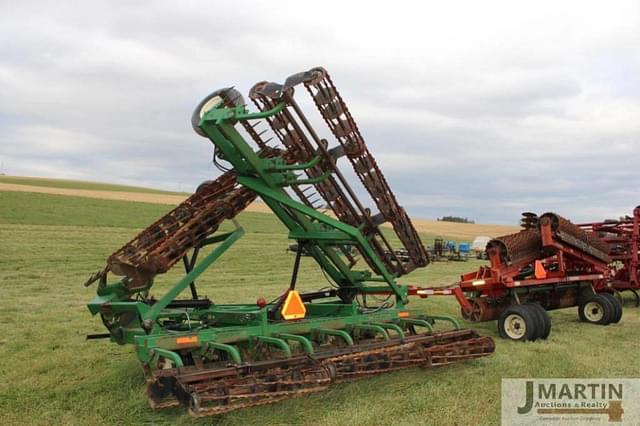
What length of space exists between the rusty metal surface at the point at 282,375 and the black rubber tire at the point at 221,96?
266 cm

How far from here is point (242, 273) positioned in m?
21.1

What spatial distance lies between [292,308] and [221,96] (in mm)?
2529

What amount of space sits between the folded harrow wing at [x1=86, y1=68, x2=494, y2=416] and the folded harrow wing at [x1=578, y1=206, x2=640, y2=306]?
6754 mm

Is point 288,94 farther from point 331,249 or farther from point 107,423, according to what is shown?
point 107,423

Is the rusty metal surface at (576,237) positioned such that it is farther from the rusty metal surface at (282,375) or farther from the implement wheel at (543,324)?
the rusty metal surface at (282,375)

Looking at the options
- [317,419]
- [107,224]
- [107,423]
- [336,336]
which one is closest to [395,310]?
[336,336]

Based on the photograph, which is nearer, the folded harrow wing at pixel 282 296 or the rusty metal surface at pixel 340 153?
the folded harrow wing at pixel 282 296

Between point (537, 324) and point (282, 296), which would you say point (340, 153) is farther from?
point (537, 324)

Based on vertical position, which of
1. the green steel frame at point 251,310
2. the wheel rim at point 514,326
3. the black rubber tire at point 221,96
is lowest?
the wheel rim at point 514,326


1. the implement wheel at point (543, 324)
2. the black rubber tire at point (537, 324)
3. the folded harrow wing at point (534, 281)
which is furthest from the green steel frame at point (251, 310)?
the implement wheel at point (543, 324)

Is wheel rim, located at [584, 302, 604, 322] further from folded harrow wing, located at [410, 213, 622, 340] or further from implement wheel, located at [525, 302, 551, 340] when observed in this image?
implement wheel, located at [525, 302, 551, 340]

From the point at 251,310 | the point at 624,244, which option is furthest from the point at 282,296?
the point at 624,244

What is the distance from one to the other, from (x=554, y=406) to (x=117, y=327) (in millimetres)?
4509

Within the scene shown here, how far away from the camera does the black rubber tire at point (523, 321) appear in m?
8.80
